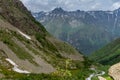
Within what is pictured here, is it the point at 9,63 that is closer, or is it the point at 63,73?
the point at 63,73

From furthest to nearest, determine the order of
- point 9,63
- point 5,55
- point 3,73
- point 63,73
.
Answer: point 5,55, point 9,63, point 3,73, point 63,73

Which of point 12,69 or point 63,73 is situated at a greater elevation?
point 12,69

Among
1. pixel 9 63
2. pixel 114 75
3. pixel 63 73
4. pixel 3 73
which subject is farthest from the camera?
pixel 9 63

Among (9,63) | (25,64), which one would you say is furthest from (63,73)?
(25,64)

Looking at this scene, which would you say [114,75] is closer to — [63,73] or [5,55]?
[63,73]

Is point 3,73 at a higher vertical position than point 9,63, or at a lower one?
lower

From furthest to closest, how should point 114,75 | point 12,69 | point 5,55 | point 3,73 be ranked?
point 5,55
point 12,69
point 3,73
point 114,75

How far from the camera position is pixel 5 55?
198 m

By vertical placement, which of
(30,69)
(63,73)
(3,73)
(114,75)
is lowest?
(114,75)

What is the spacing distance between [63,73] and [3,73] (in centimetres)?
7578

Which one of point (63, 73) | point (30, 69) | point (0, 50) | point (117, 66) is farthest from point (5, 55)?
point (117, 66)

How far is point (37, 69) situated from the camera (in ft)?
656

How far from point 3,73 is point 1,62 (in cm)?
2911

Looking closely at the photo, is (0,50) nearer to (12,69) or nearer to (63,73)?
(12,69)
